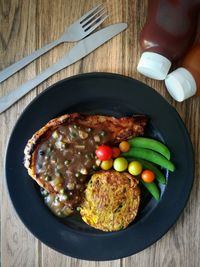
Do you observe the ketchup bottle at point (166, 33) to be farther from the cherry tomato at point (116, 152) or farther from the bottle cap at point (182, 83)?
the cherry tomato at point (116, 152)

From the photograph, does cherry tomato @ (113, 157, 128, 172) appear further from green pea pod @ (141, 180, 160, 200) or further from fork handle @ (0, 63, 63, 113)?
fork handle @ (0, 63, 63, 113)

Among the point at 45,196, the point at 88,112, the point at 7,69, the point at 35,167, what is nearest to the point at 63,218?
the point at 45,196

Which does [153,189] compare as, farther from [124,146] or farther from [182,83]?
[182,83]

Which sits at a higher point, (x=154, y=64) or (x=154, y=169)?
(x=154, y=64)

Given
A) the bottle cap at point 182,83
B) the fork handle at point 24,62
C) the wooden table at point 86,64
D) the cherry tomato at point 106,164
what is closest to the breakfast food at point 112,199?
the cherry tomato at point 106,164

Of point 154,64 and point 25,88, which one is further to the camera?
point 25,88

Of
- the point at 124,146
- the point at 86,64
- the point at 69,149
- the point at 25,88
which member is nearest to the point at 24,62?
the point at 25,88

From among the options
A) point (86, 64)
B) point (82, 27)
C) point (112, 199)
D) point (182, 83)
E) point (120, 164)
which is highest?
point (82, 27)
